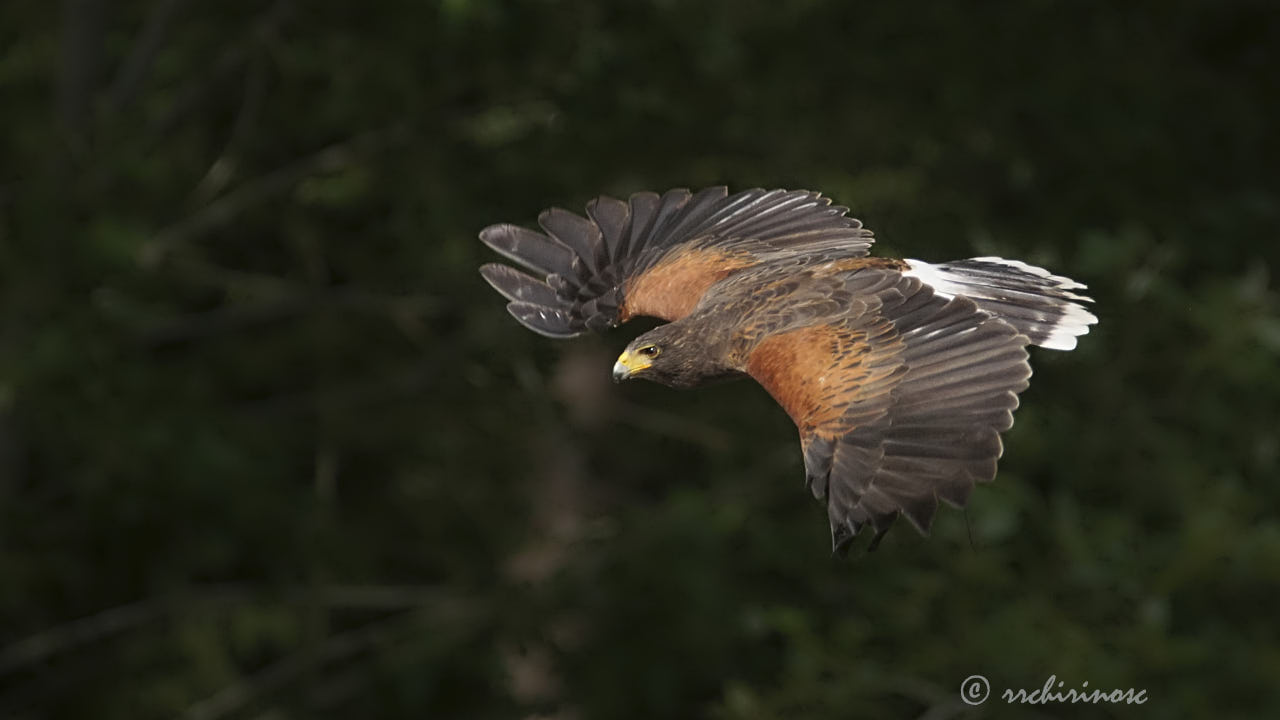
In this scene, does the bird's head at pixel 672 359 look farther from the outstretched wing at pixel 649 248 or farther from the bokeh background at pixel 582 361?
the bokeh background at pixel 582 361

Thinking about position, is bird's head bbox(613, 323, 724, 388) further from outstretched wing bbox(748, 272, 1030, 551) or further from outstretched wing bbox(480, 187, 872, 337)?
outstretched wing bbox(480, 187, 872, 337)

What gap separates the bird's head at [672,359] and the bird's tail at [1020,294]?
566mm

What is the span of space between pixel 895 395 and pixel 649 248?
1.47 meters

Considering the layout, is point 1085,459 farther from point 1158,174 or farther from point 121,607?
point 121,607

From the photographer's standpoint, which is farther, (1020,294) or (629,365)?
(1020,294)

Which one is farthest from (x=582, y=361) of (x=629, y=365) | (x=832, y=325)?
(x=832, y=325)

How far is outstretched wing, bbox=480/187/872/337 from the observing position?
4559 millimetres

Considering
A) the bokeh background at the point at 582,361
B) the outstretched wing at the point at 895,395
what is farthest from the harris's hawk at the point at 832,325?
the bokeh background at the point at 582,361

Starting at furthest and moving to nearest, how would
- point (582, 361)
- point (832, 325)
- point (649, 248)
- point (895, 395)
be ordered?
point (582, 361) < point (649, 248) < point (832, 325) < point (895, 395)

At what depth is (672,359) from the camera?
3.85 meters

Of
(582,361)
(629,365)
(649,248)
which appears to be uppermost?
(649,248)

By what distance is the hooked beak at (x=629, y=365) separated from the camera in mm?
3945

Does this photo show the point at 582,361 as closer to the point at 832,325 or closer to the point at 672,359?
the point at 672,359

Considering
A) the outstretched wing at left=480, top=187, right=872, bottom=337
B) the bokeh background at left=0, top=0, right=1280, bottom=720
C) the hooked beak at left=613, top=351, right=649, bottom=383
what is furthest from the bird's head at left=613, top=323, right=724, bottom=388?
the bokeh background at left=0, top=0, right=1280, bottom=720
